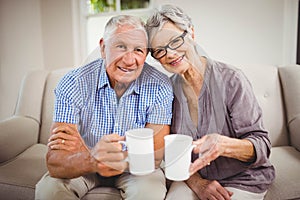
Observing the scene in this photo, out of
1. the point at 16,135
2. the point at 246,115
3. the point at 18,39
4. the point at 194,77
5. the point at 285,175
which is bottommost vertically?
the point at 285,175

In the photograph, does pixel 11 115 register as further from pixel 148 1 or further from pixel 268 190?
pixel 268 190

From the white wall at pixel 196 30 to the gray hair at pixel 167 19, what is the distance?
0.06 meters

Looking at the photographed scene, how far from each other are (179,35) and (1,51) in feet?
1.83

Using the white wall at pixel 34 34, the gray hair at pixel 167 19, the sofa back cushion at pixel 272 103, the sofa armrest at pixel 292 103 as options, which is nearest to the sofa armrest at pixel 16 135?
the white wall at pixel 34 34

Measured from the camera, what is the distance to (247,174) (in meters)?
0.89

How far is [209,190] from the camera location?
87cm

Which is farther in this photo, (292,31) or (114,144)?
(292,31)

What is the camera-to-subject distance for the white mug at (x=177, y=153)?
792mm

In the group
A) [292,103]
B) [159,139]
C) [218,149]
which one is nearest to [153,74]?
[159,139]

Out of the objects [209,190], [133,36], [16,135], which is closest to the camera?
[133,36]

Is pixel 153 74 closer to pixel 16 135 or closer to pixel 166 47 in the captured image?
pixel 166 47

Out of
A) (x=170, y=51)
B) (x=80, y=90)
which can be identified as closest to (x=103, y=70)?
(x=80, y=90)

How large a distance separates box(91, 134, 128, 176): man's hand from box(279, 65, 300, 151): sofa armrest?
673mm

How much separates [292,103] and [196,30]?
1.73 ft
